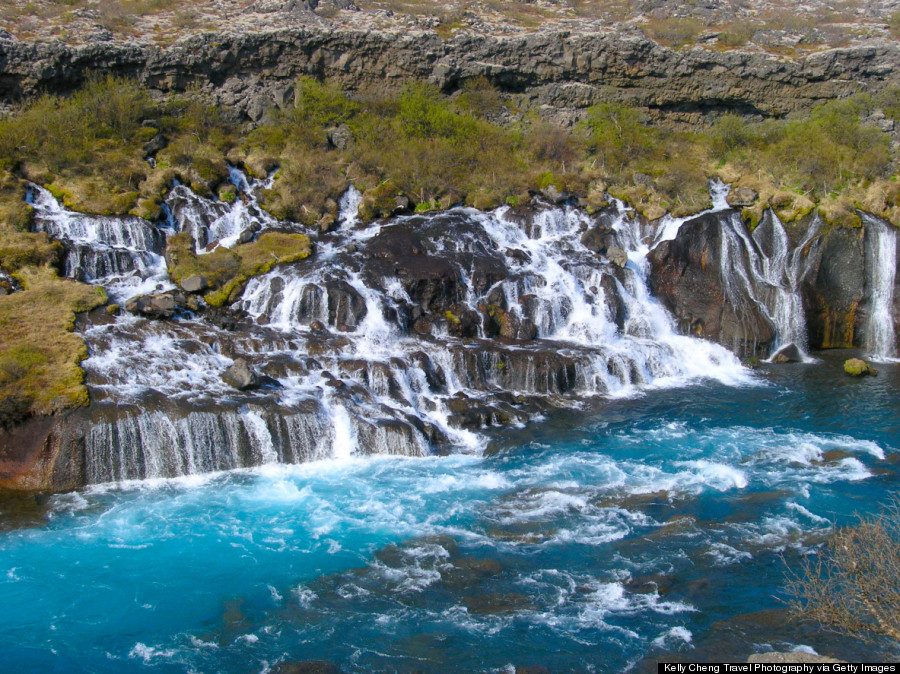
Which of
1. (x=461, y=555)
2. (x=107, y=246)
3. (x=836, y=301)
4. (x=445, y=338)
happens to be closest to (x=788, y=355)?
(x=836, y=301)

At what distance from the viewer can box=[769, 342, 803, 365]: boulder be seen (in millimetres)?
28766

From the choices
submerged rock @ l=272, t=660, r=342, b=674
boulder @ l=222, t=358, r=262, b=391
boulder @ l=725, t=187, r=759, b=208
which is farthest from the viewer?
boulder @ l=725, t=187, r=759, b=208

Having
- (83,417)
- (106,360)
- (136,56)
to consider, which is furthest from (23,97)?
(83,417)

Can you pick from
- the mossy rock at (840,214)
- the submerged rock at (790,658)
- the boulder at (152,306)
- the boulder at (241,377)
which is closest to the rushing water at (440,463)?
the boulder at (241,377)

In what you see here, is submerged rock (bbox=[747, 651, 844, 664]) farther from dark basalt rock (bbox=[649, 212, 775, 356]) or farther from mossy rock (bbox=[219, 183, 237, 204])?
mossy rock (bbox=[219, 183, 237, 204])

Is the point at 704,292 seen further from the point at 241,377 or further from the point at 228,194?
the point at 228,194

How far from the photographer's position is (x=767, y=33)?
48.3m

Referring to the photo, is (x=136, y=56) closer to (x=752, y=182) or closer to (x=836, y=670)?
(x=752, y=182)

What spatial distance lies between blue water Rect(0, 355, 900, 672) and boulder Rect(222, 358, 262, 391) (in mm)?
3293

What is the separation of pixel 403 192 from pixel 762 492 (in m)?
24.6

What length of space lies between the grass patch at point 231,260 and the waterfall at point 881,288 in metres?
24.9

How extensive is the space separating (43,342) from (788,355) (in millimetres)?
28341

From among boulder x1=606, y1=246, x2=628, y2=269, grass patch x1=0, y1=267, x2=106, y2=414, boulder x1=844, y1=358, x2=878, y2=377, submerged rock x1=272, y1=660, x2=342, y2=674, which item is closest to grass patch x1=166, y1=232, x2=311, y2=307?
grass patch x1=0, y1=267, x2=106, y2=414

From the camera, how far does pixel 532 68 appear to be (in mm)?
46531
